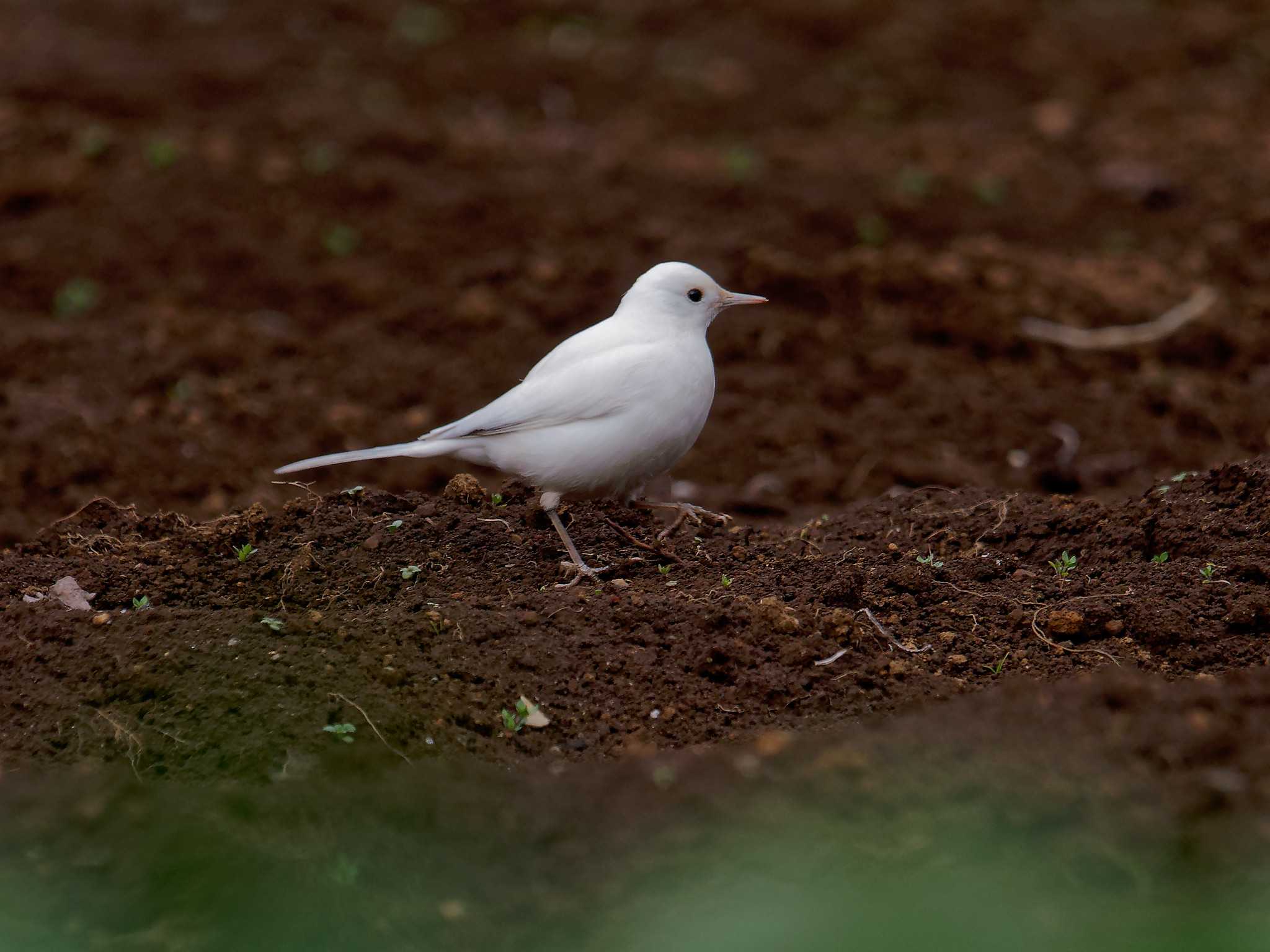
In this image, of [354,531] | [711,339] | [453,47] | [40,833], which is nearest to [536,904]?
[40,833]

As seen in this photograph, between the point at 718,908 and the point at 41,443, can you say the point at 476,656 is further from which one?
the point at 41,443

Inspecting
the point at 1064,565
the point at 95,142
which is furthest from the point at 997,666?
the point at 95,142

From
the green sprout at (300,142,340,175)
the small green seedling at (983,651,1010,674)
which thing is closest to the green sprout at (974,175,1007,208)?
the green sprout at (300,142,340,175)

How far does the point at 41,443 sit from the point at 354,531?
3.00 meters

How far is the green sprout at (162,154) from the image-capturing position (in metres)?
11.1

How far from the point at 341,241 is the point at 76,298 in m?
1.77

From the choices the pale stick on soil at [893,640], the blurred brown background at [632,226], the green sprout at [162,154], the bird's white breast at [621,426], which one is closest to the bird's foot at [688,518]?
the bird's white breast at [621,426]

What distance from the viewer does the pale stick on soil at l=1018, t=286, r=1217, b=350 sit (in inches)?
357

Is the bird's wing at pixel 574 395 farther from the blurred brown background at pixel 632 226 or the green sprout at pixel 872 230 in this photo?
the green sprout at pixel 872 230

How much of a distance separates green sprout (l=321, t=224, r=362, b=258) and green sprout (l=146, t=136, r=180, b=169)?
149 centimetres

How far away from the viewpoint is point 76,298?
9.86 metres

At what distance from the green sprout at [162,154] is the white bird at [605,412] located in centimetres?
624

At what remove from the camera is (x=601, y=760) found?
4508 millimetres

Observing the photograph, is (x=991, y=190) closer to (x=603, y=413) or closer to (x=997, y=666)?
(x=603, y=413)
